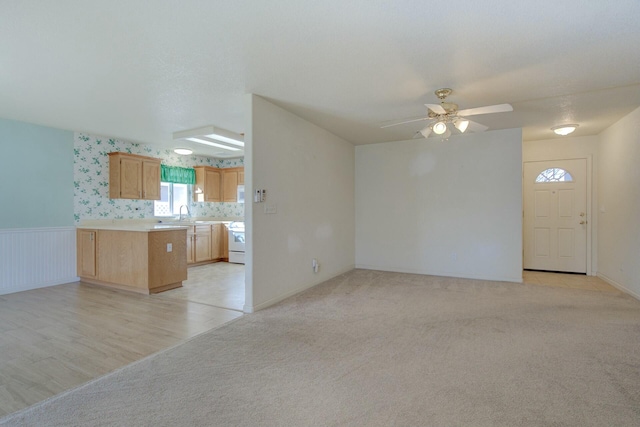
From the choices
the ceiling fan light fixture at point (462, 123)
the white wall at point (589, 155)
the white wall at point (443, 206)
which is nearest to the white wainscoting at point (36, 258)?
the white wall at point (443, 206)

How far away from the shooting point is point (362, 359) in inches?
99.1

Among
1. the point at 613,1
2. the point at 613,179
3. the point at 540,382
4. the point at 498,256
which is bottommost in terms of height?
the point at 540,382

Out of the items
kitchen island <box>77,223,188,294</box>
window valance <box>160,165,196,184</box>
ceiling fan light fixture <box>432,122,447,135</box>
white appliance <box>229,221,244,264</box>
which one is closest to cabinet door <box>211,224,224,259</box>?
white appliance <box>229,221,244,264</box>

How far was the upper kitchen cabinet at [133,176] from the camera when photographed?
5.62 metres

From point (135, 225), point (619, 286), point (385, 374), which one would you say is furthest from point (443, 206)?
point (135, 225)

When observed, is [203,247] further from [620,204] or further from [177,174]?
[620,204]

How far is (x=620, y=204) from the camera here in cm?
463

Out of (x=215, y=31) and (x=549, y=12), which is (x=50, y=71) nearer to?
(x=215, y=31)

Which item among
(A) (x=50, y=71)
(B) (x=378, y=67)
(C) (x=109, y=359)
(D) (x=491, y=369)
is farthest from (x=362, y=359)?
(A) (x=50, y=71)

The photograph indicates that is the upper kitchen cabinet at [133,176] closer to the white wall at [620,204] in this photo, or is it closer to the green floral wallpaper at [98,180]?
the green floral wallpaper at [98,180]

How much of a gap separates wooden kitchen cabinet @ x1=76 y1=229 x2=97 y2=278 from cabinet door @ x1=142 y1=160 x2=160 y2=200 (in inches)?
45.0

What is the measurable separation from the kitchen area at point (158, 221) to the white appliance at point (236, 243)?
22mm

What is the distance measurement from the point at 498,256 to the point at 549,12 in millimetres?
3963

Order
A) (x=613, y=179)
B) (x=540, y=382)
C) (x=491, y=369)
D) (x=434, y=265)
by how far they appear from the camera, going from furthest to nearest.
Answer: (x=434, y=265) < (x=613, y=179) < (x=491, y=369) < (x=540, y=382)
